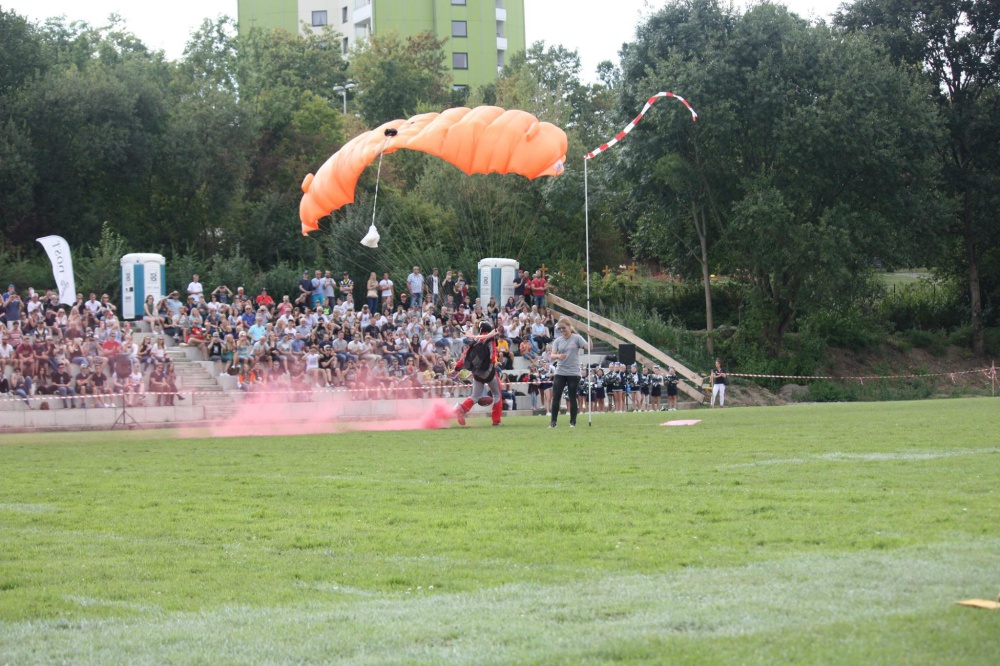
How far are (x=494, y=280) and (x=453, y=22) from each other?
180ft

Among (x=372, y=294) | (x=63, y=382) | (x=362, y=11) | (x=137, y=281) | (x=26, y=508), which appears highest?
(x=362, y=11)

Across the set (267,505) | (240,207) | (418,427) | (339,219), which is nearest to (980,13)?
(339,219)

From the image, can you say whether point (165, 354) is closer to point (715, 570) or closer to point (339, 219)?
point (339, 219)

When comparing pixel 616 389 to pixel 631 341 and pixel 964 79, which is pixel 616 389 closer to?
pixel 631 341

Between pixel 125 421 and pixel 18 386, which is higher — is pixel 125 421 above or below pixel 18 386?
below

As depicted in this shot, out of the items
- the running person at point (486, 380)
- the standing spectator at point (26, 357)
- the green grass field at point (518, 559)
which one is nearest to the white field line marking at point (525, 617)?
the green grass field at point (518, 559)

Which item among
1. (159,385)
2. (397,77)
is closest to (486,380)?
(159,385)

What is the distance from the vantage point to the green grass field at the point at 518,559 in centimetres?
488

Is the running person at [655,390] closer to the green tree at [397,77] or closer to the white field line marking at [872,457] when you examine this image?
the white field line marking at [872,457]

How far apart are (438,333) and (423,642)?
24043 millimetres

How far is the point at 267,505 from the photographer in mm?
9375

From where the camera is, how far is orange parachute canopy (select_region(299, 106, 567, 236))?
A: 24.1 meters

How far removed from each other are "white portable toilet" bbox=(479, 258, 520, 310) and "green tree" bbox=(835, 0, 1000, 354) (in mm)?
17825

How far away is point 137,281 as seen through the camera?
30.3 meters
